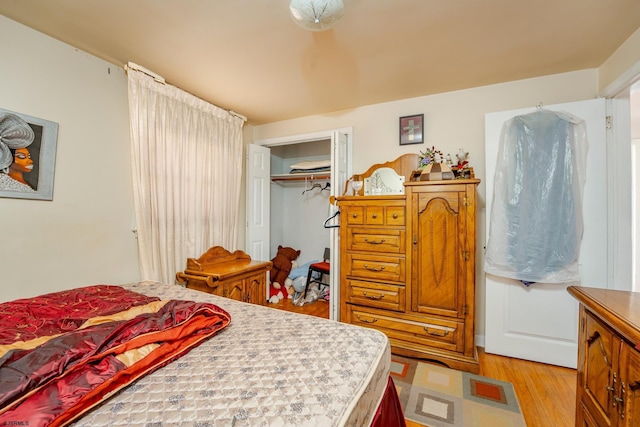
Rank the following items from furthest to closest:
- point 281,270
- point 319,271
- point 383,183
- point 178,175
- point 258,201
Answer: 1. point 281,270
2. point 319,271
3. point 258,201
4. point 383,183
5. point 178,175

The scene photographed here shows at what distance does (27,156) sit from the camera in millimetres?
1653

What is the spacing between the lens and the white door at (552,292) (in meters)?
2.06

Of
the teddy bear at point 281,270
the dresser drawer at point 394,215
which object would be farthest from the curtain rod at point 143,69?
the teddy bear at point 281,270

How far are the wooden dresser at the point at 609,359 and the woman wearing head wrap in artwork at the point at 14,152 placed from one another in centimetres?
287

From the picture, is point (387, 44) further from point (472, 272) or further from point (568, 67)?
point (472, 272)

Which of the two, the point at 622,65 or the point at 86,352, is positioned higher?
the point at 622,65

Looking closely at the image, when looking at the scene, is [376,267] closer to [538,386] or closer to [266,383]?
[538,386]

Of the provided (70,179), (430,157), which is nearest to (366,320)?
(430,157)

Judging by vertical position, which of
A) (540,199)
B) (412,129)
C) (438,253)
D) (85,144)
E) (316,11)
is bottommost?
(438,253)

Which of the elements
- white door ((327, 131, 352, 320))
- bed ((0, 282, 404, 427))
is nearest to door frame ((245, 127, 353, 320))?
white door ((327, 131, 352, 320))

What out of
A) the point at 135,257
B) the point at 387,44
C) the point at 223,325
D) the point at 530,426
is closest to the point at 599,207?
the point at 530,426

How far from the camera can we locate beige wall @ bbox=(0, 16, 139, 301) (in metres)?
1.62

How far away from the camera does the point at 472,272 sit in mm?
2078

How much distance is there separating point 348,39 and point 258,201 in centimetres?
222
